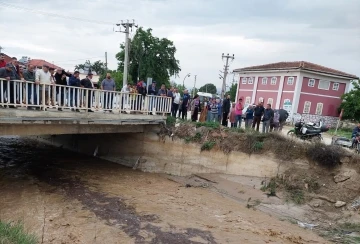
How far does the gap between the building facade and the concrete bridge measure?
18.6 m

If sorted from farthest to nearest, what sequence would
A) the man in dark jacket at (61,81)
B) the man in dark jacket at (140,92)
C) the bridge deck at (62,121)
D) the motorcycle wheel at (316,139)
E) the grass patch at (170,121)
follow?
the grass patch at (170,121) < the man in dark jacket at (140,92) < the motorcycle wheel at (316,139) < the man in dark jacket at (61,81) < the bridge deck at (62,121)

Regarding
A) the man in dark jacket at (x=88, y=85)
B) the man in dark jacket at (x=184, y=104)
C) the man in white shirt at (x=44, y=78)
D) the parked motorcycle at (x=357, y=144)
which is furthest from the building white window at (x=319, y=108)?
the man in white shirt at (x=44, y=78)

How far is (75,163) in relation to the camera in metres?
14.9

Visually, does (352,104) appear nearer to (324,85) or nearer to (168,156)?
(324,85)

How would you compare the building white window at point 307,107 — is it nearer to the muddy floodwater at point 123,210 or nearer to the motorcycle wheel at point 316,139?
the motorcycle wheel at point 316,139

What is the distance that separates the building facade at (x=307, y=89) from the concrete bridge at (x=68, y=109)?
1859 centimetres

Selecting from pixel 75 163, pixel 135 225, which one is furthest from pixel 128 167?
pixel 135 225

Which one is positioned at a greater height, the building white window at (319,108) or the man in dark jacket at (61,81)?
the man in dark jacket at (61,81)

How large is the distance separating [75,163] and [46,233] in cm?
778

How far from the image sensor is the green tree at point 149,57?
130 feet

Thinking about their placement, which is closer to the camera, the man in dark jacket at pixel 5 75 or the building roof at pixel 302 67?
the man in dark jacket at pixel 5 75

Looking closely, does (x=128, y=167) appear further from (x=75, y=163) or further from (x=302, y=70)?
(x=302, y=70)

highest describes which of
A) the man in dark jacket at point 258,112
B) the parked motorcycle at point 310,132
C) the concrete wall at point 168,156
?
the man in dark jacket at point 258,112

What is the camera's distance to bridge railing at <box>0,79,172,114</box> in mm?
8719
